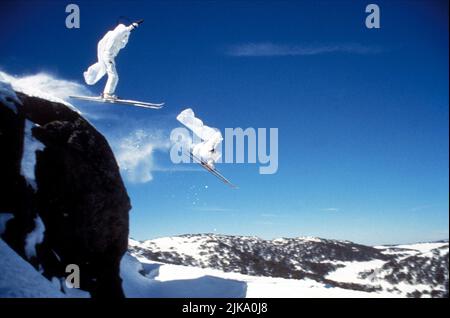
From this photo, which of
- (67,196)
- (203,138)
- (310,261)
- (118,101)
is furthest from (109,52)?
(310,261)

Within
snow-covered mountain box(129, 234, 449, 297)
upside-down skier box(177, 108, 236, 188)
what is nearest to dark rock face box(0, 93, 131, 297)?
upside-down skier box(177, 108, 236, 188)

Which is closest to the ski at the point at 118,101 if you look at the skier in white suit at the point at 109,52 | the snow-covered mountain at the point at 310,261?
the skier in white suit at the point at 109,52

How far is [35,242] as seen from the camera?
Answer: 9.79 m

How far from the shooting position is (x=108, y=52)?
1037 cm

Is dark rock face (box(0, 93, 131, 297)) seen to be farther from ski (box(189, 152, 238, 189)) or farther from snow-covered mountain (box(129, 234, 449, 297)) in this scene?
snow-covered mountain (box(129, 234, 449, 297))

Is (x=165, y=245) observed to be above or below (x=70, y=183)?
below

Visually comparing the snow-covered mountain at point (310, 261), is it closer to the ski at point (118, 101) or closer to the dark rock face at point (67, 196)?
the dark rock face at point (67, 196)

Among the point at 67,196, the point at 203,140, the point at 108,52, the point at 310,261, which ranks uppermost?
the point at 108,52

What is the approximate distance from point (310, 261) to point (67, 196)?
104 m

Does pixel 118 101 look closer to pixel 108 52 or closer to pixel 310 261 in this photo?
pixel 108 52
